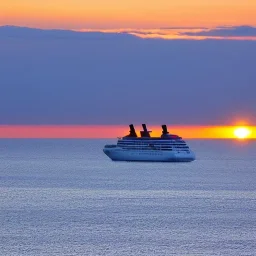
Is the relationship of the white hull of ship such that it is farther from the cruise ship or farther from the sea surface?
the sea surface

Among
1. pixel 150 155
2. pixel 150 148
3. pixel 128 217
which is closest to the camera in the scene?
pixel 128 217

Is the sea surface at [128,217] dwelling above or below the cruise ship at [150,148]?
below

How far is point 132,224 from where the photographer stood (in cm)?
7594

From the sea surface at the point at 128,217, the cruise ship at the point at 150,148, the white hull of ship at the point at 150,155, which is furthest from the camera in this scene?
the white hull of ship at the point at 150,155

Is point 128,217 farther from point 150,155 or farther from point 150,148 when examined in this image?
point 150,155

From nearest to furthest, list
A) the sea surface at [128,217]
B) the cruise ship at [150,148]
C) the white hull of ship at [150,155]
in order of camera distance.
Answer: the sea surface at [128,217] < the cruise ship at [150,148] < the white hull of ship at [150,155]

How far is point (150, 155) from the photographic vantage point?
557ft

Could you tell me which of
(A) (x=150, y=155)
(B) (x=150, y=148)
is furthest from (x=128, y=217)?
(A) (x=150, y=155)

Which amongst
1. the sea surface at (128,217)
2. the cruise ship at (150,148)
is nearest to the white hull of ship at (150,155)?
the cruise ship at (150,148)

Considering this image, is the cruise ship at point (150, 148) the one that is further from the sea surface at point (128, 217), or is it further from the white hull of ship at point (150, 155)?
the sea surface at point (128, 217)

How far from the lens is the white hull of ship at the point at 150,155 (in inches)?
6540

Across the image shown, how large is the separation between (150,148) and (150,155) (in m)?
2.51

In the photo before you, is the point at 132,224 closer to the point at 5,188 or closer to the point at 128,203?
the point at 128,203

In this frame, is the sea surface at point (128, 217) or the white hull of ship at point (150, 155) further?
the white hull of ship at point (150, 155)
